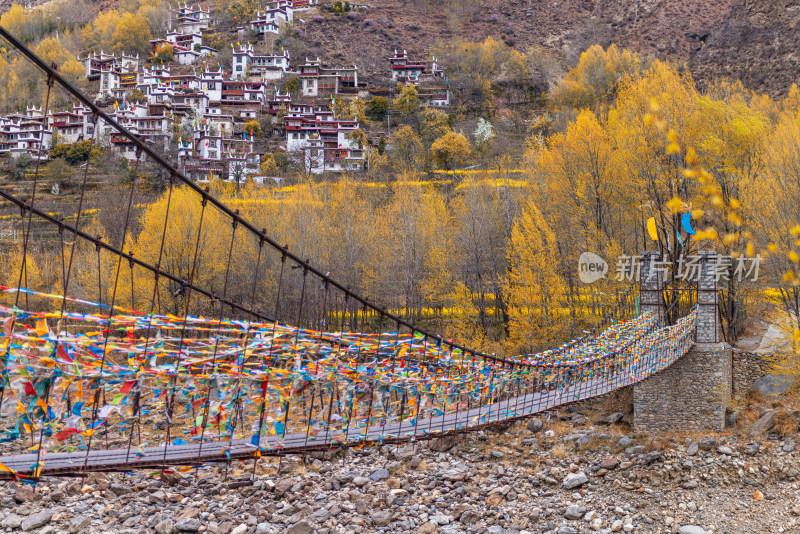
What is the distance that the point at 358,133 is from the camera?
3469 cm

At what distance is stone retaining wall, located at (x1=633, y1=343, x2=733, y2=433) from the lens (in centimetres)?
925

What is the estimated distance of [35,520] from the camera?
25.6 ft

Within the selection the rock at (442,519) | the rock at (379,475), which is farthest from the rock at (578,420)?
the rock at (442,519)

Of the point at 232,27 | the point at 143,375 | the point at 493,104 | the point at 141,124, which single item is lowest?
the point at 143,375

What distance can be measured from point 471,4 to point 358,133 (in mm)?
32520

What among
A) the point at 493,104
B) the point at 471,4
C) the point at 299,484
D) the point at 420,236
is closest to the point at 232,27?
the point at 471,4

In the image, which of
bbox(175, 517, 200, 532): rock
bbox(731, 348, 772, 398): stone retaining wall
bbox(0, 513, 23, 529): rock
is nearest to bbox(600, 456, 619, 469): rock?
bbox(731, 348, 772, 398): stone retaining wall

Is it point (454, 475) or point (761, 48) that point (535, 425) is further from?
point (761, 48)

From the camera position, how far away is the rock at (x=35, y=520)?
770cm

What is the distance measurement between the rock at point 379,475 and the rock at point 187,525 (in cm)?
246

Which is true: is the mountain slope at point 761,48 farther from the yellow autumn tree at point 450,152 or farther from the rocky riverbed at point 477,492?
the rocky riverbed at point 477,492

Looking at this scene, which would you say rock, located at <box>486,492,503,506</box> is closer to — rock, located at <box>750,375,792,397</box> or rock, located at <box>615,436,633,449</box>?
rock, located at <box>615,436,633,449</box>

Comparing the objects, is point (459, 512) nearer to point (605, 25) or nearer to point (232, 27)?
point (605, 25)

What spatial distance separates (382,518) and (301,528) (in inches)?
37.6
